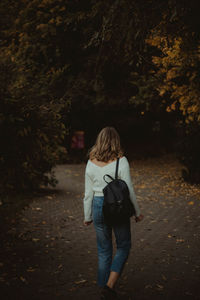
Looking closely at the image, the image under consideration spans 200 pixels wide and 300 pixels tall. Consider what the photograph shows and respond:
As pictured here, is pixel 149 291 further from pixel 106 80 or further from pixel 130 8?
pixel 106 80

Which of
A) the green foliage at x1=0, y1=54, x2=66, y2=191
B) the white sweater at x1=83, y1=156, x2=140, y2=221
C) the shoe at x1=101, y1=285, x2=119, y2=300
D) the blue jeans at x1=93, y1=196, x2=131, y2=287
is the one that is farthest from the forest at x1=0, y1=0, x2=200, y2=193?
the shoe at x1=101, y1=285, x2=119, y2=300

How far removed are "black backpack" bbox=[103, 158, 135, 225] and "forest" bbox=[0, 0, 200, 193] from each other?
1.65 meters

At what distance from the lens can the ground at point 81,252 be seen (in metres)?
5.11

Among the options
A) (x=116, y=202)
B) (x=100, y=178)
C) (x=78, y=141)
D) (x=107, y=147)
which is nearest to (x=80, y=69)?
(x=78, y=141)

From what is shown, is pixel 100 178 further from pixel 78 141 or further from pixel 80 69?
pixel 78 141

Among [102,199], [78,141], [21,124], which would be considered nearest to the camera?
[102,199]

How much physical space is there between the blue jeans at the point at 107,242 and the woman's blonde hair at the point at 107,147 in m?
→ 0.46

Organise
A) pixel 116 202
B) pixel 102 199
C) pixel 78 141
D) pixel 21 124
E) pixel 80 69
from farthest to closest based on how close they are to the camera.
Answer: pixel 78 141, pixel 80 69, pixel 21 124, pixel 102 199, pixel 116 202

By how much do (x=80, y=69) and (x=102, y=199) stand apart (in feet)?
56.4

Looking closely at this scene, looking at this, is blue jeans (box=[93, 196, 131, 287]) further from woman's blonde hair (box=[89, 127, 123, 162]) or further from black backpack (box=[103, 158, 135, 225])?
woman's blonde hair (box=[89, 127, 123, 162])

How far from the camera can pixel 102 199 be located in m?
4.64

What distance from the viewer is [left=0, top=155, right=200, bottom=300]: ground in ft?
16.8

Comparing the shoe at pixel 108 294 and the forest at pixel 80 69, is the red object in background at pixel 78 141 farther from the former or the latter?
the shoe at pixel 108 294

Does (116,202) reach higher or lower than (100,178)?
lower
